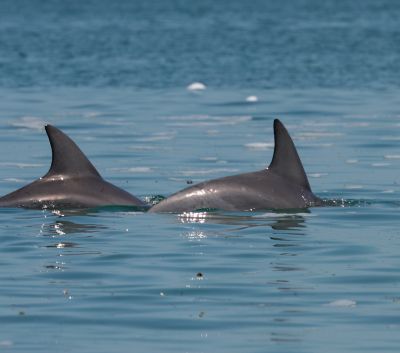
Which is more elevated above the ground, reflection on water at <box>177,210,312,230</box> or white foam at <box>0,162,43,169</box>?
white foam at <box>0,162,43,169</box>

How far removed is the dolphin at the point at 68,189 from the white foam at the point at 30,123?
991 centimetres

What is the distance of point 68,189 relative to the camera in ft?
53.0

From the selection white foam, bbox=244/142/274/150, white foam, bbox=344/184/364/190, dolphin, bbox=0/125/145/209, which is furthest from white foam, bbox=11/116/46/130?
dolphin, bbox=0/125/145/209

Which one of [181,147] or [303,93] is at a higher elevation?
[303,93]

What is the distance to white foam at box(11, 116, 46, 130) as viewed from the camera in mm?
26392

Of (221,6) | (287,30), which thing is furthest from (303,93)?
(221,6)

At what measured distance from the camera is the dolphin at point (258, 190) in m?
15.5

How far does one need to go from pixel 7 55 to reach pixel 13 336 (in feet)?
121

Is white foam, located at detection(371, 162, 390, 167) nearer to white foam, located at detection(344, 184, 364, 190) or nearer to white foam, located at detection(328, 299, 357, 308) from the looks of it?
white foam, located at detection(344, 184, 364, 190)

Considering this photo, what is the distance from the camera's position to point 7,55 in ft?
153

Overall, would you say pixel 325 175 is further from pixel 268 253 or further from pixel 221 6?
pixel 221 6

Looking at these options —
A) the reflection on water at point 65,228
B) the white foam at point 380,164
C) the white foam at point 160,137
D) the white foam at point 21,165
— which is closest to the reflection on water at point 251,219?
the reflection on water at point 65,228

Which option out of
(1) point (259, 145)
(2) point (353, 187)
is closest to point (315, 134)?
(1) point (259, 145)

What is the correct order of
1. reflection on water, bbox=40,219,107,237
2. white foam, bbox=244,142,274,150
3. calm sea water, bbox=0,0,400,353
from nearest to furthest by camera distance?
calm sea water, bbox=0,0,400,353, reflection on water, bbox=40,219,107,237, white foam, bbox=244,142,274,150
